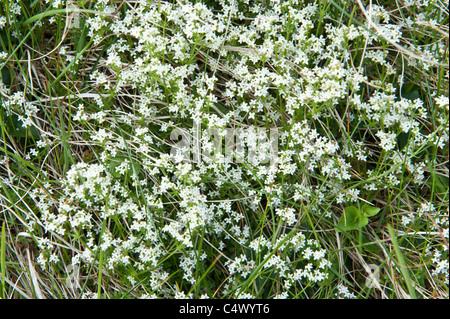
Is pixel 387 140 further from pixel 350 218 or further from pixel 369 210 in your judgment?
pixel 350 218

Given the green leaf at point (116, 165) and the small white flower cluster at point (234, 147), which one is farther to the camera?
the green leaf at point (116, 165)

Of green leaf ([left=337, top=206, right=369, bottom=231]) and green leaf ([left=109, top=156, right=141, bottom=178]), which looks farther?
green leaf ([left=109, top=156, right=141, bottom=178])

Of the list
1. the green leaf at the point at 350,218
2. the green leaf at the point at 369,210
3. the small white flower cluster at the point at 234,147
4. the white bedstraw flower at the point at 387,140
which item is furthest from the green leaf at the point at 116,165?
the white bedstraw flower at the point at 387,140

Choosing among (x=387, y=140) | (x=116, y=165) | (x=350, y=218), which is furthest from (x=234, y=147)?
(x=387, y=140)

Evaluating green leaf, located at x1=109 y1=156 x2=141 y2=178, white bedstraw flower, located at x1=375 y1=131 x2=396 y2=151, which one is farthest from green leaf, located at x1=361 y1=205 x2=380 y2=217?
green leaf, located at x1=109 y1=156 x2=141 y2=178

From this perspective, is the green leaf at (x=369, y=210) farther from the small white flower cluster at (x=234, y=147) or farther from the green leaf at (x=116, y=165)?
the green leaf at (x=116, y=165)

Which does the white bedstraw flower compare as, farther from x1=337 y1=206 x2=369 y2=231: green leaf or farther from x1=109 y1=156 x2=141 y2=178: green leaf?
x1=109 y1=156 x2=141 y2=178: green leaf

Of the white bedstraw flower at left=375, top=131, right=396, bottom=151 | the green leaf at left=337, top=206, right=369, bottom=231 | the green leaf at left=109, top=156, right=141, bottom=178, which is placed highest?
the white bedstraw flower at left=375, top=131, right=396, bottom=151
